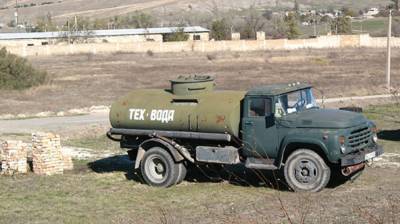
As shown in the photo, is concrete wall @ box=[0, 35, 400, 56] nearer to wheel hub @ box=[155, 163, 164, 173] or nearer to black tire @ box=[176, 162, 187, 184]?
wheel hub @ box=[155, 163, 164, 173]

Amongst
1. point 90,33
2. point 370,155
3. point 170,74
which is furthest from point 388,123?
point 90,33

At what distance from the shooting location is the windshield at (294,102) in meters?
13.4

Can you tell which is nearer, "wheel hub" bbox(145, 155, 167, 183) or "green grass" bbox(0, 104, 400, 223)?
"green grass" bbox(0, 104, 400, 223)

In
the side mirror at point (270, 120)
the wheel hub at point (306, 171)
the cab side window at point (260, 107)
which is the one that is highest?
the cab side window at point (260, 107)

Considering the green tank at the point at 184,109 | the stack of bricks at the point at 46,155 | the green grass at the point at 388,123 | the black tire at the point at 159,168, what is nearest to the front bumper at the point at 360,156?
the green tank at the point at 184,109

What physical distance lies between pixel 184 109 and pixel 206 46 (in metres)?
85.1

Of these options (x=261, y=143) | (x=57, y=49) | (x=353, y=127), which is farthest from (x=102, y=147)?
(x=57, y=49)

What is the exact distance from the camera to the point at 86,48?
93938mm

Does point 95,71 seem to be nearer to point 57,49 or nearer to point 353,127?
point 57,49

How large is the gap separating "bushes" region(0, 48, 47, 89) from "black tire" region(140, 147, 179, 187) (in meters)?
33.6

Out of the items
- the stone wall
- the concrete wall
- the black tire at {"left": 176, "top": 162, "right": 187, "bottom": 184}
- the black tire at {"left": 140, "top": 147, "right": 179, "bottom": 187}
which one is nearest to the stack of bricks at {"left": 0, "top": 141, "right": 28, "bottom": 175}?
the stone wall

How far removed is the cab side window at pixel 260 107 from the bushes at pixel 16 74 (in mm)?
35368

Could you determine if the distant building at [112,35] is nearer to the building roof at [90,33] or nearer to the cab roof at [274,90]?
the building roof at [90,33]

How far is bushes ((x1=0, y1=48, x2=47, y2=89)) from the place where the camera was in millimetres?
46438
